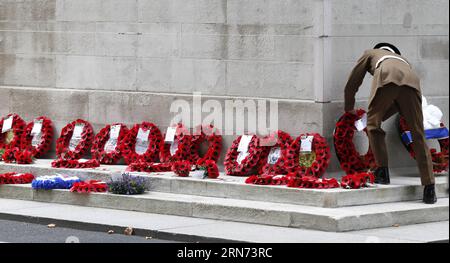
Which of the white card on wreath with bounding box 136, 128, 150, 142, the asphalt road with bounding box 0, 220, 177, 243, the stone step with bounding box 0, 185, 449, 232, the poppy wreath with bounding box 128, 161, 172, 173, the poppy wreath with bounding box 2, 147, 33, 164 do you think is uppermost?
the white card on wreath with bounding box 136, 128, 150, 142

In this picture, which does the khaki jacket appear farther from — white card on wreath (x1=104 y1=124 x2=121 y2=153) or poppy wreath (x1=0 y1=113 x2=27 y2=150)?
poppy wreath (x1=0 y1=113 x2=27 y2=150)

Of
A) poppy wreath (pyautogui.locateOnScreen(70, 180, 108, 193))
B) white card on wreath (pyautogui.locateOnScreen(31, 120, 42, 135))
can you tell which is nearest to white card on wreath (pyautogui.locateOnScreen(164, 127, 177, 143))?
poppy wreath (pyautogui.locateOnScreen(70, 180, 108, 193))

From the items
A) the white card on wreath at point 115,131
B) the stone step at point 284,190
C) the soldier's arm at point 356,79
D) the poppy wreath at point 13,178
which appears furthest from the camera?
the white card on wreath at point 115,131

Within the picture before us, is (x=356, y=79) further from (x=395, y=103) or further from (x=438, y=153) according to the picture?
(x=438, y=153)

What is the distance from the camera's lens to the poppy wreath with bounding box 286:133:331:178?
1459 cm

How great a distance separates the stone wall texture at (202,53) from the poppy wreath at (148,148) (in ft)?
0.60

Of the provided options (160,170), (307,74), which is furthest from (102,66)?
(307,74)

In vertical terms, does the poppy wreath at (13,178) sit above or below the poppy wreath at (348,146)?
below

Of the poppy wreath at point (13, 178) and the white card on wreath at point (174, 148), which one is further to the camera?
the white card on wreath at point (174, 148)

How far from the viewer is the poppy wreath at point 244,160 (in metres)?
15.3

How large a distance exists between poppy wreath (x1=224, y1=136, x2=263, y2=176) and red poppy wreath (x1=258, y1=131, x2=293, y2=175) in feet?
0.27

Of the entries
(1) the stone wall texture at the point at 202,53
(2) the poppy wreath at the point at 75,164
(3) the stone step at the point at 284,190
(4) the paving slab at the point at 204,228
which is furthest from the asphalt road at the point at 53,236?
(1) the stone wall texture at the point at 202,53

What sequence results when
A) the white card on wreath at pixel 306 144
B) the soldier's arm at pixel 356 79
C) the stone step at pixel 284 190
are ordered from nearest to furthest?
the stone step at pixel 284 190
the soldier's arm at pixel 356 79
the white card on wreath at pixel 306 144

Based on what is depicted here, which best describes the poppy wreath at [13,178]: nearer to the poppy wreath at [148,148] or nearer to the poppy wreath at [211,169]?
the poppy wreath at [148,148]
